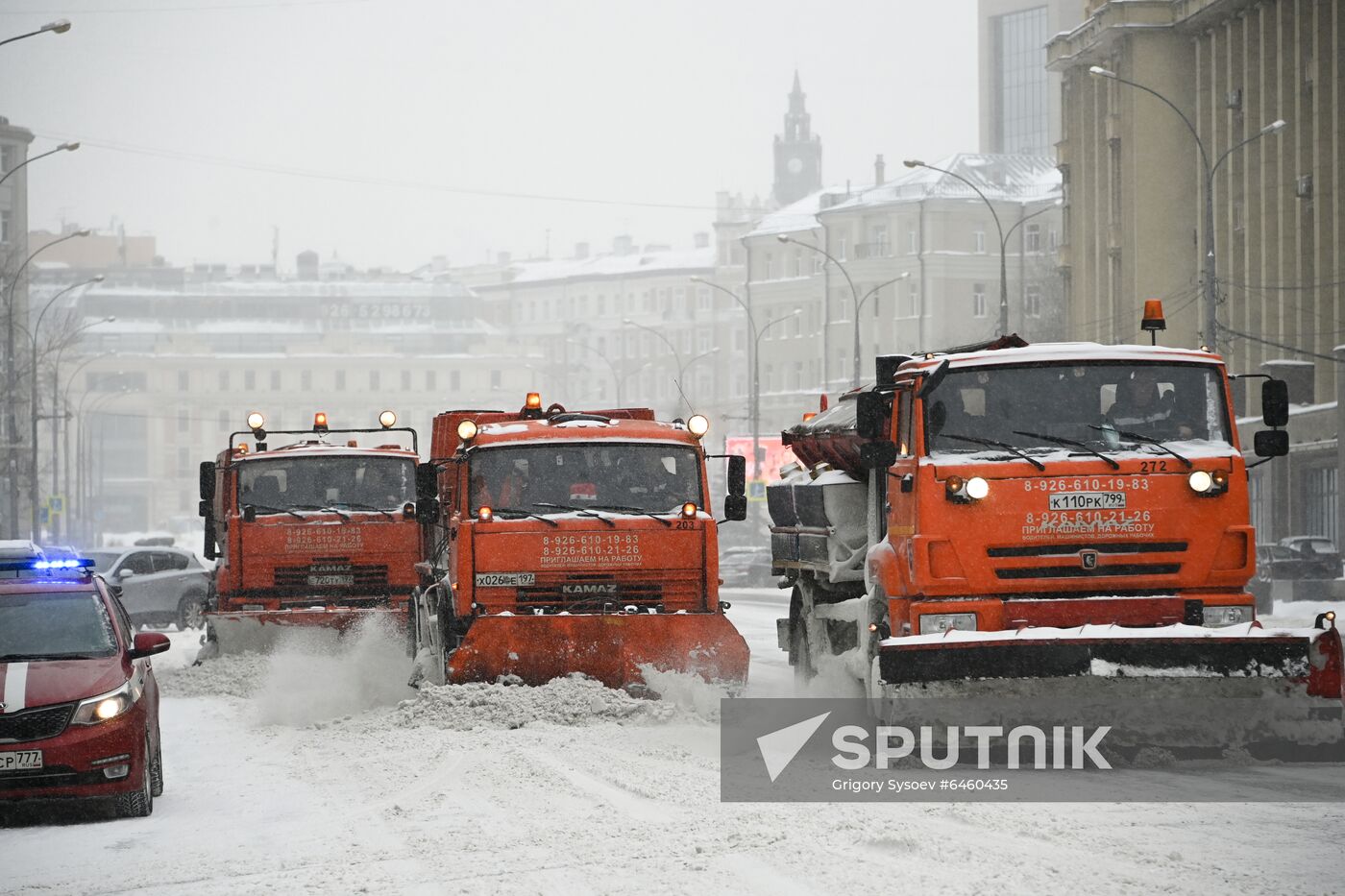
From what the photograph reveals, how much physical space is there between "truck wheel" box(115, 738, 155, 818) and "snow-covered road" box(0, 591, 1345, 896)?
0.24 ft

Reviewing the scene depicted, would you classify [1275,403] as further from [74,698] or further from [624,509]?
[74,698]

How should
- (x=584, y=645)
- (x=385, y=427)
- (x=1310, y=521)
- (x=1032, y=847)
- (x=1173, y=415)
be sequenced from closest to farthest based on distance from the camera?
1. (x=1032, y=847)
2. (x=1173, y=415)
3. (x=584, y=645)
4. (x=385, y=427)
5. (x=1310, y=521)

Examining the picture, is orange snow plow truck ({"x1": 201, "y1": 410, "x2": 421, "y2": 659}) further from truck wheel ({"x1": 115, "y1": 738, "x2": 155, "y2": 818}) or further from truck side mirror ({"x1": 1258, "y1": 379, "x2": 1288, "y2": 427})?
truck side mirror ({"x1": 1258, "y1": 379, "x2": 1288, "y2": 427})

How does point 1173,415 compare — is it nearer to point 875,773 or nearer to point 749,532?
point 875,773

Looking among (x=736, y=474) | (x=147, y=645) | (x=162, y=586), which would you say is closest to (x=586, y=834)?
(x=147, y=645)

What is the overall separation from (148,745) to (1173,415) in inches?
256

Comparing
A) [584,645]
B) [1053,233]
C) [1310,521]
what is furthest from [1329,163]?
[1053,233]

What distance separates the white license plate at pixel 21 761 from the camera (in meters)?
11.4

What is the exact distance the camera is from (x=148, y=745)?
1215 centimetres

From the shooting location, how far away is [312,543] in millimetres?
22203

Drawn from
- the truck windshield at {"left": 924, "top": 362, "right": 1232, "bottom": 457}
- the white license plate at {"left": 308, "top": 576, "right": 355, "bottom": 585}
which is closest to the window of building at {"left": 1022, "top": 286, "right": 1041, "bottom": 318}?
the white license plate at {"left": 308, "top": 576, "right": 355, "bottom": 585}

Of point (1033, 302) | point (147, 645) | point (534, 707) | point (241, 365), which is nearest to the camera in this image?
point (147, 645)

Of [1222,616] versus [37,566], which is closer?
[1222,616]

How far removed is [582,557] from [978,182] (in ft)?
334
